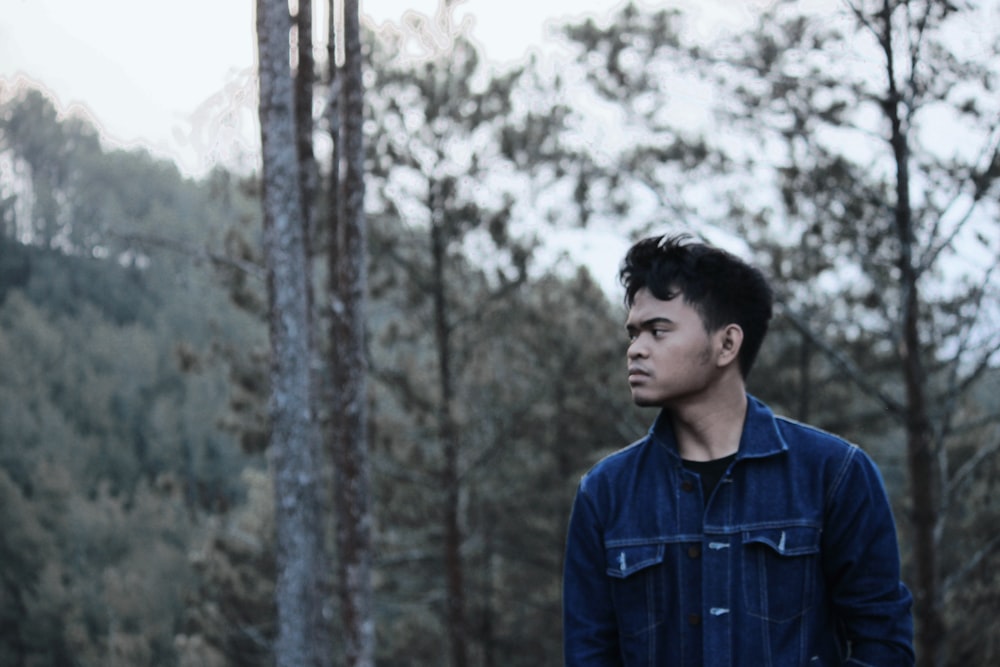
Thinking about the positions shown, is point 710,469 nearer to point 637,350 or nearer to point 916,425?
point 637,350

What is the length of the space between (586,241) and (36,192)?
5100cm

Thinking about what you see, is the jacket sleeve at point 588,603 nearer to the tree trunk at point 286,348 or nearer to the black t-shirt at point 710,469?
the black t-shirt at point 710,469

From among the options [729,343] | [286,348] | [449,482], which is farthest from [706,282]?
[449,482]

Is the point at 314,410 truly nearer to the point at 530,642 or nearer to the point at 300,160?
the point at 300,160

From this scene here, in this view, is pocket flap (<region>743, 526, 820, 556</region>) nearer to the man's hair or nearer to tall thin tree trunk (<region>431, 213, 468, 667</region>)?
the man's hair

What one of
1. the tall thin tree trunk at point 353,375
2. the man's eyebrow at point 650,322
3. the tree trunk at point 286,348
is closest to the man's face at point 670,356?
the man's eyebrow at point 650,322

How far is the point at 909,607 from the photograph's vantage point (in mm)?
→ 2035

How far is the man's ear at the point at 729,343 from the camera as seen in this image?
7.17 feet

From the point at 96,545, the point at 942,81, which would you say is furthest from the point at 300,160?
the point at 96,545

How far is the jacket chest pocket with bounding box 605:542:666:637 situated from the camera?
2084mm

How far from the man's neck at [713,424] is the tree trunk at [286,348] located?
564 centimetres

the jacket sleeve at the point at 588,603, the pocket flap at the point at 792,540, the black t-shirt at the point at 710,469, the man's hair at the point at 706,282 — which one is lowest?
the jacket sleeve at the point at 588,603

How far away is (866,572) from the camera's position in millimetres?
2000

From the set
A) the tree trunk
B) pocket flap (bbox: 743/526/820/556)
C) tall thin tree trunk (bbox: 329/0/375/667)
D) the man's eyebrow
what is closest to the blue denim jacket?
pocket flap (bbox: 743/526/820/556)
